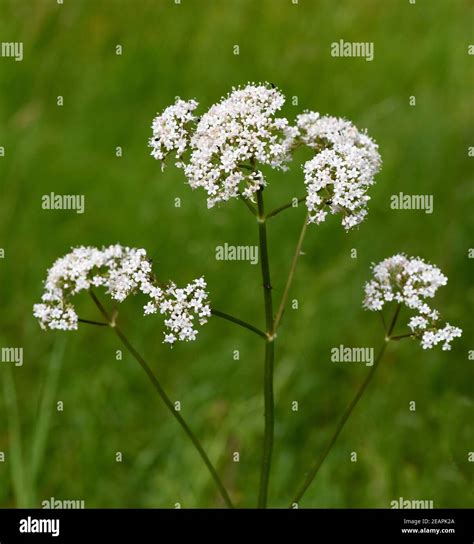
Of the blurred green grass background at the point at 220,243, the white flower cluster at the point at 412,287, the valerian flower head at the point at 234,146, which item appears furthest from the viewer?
the blurred green grass background at the point at 220,243

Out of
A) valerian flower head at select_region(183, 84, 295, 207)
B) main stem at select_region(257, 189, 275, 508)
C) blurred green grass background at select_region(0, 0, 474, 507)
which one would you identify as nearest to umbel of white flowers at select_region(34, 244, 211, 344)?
main stem at select_region(257, 189, 275, 508)

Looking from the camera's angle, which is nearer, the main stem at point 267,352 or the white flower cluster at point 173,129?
the main stem at point 267,352

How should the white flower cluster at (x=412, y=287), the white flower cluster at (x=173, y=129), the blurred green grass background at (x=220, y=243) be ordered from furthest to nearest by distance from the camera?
the blurred green grass background at (x=220, y=243) → the white flower cluster at (x=412, y=287) → the white flower cluster at (x=173, y=129)

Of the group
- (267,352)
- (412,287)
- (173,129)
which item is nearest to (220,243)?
(412,287)

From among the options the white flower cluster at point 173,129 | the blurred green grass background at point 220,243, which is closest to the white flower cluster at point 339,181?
the white flower cluster at point 173,129

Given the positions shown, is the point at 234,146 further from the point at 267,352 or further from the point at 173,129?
the point at 267,352

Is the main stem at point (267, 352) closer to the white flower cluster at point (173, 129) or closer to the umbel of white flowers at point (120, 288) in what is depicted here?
the umbel of white flowers at point (120, 288)
